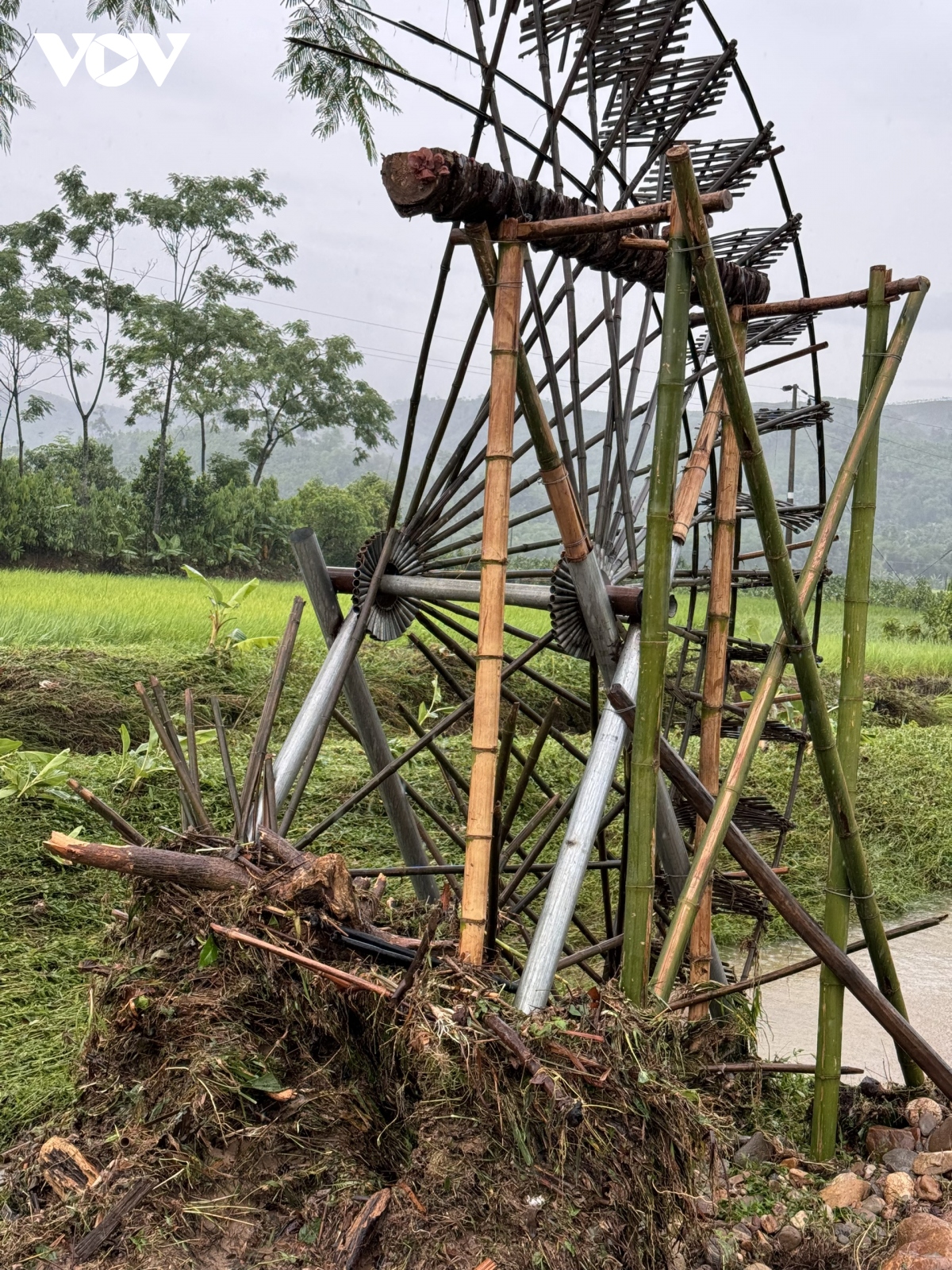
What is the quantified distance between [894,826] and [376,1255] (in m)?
4.55

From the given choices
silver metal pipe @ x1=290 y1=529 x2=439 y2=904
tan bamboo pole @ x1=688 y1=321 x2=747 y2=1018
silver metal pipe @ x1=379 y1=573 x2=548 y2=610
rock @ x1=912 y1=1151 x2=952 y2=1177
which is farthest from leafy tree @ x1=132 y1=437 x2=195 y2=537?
rock @ x1=912 y1=1151 x2=952 y2=1177

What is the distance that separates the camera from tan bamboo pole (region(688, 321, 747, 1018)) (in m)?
2.42

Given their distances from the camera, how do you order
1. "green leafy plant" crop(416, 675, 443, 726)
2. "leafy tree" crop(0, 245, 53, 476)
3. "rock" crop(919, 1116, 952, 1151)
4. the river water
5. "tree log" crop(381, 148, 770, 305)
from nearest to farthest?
"tree log" crop(381, 148, 770, 305) < "rock" crop(919, 1116, 952, 1151) < the river water < "green leafy plant" crop(416, 675, 443, 726) < "leafy tree" crop(0, 245, 53, 476)

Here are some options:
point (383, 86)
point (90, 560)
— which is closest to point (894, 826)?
point (383, 86)

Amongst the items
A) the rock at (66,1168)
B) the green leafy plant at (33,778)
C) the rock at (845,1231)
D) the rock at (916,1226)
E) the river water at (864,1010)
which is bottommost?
the river water at (864,1010)

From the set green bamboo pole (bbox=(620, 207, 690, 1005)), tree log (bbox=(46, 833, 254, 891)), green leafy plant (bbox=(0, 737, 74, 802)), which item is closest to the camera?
tree log (bbox=(46, 833, 254, 891))

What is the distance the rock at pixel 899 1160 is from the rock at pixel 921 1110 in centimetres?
13

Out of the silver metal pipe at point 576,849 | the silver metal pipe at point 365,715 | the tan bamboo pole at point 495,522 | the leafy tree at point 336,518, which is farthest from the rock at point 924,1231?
the leafy tree at point 336,518

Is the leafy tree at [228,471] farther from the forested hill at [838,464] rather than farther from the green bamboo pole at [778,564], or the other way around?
the green bamboo pole at [778,564]

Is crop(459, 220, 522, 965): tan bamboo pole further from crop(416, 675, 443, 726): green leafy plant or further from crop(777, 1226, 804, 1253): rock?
crop(416, 675, 443, 726): green leafy plant

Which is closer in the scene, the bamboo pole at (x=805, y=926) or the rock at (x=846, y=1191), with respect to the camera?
the bamboo pole at (x=805, y=926)

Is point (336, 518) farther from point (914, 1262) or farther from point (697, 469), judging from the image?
point (914, 1262)

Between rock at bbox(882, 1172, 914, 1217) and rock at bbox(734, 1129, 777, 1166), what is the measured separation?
236 mm

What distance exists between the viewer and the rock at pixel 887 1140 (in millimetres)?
2443
